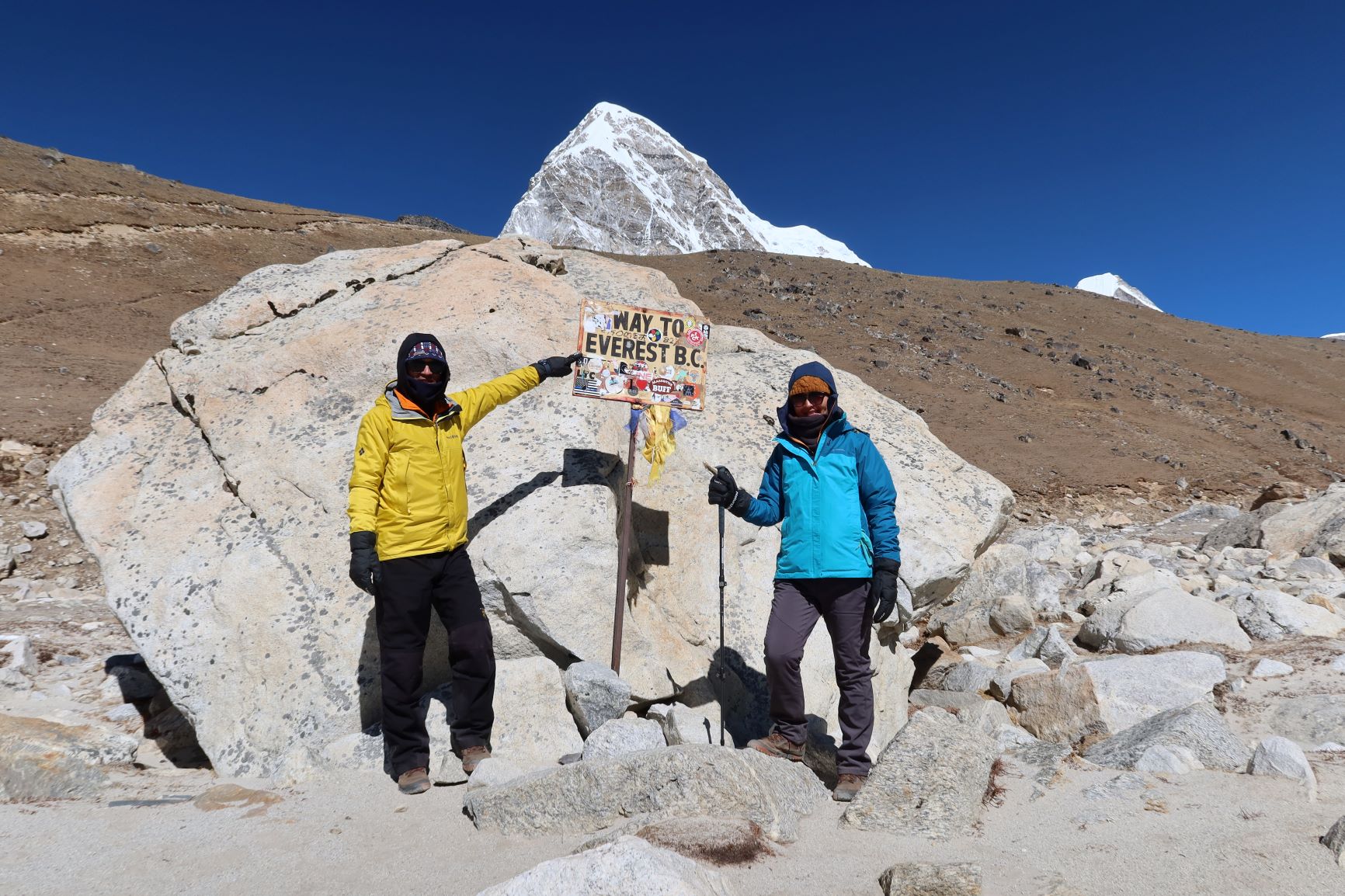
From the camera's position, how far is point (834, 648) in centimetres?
399

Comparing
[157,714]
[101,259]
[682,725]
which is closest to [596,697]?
[682,725]

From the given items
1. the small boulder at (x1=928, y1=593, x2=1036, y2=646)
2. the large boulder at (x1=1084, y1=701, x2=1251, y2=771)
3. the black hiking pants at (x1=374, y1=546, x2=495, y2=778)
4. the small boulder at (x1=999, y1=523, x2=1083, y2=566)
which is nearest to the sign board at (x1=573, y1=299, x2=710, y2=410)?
the black hiking pants at (x1=374, y1=546, x2=495, y2=778)

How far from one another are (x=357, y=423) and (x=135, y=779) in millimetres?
2534

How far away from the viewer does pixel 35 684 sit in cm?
588

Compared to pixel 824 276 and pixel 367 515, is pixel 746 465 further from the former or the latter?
pixel 824 276

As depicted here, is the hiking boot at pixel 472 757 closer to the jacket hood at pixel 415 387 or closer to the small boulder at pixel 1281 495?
the jacket hood at pixel 415 387

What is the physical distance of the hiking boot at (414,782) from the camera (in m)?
3.84

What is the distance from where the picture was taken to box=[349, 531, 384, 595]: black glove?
12.4ft

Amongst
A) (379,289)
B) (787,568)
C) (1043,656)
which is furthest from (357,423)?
(1043,656)

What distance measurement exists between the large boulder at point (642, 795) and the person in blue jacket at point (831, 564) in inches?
21.9

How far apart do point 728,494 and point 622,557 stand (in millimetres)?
916

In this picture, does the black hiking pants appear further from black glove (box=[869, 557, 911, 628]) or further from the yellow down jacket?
black glove (box=[869, 557, 911, 628])

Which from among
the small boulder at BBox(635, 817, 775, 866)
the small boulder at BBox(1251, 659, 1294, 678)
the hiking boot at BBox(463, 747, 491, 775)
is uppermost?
the small boulder at BBox(1251, 659, 1294, 678)

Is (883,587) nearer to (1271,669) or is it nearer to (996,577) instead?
(1271,669)
